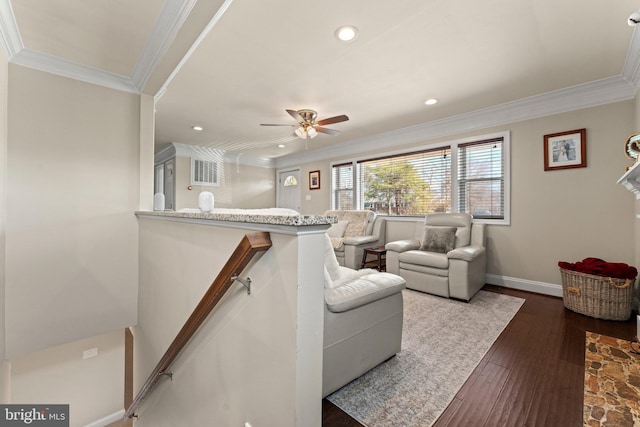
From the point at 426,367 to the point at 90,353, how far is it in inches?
135

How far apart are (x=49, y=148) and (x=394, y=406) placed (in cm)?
333

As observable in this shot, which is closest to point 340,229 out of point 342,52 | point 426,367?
point 342,52

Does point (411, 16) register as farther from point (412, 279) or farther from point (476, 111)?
point (412, 279)

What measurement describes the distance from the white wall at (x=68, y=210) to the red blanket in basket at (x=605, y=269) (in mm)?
4645

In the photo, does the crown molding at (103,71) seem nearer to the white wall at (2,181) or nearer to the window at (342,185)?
the white wall at (2,181)

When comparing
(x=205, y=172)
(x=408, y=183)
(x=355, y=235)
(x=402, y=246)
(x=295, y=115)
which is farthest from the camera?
(x=205, y=172)

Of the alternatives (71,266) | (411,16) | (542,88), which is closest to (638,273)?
(542,88)

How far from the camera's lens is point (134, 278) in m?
2.83

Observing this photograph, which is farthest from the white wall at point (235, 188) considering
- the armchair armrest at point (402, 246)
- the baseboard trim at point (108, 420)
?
the armchair armrest at point (402, 246)

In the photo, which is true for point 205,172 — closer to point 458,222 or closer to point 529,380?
point 458,222

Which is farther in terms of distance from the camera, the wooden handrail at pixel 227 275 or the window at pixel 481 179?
the window at pixel 481 179

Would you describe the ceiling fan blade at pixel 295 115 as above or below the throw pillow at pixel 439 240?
above

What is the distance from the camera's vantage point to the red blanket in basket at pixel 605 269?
2.59m

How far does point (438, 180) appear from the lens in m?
4.48
